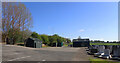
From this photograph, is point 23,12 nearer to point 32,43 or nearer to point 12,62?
point 32,43

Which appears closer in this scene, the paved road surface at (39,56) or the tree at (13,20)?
the paved road surface at (39,56)

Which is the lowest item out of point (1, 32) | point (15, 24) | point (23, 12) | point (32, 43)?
point (32, 43)

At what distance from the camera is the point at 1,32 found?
A: 165 ft

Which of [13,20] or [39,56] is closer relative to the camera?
[39,56]

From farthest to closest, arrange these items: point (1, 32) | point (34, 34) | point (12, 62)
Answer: point (34, 34) < point (1, 32) < point (12, 62)

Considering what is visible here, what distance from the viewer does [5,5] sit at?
50875 millimetres

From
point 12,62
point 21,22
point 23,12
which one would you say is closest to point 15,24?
point 21,22

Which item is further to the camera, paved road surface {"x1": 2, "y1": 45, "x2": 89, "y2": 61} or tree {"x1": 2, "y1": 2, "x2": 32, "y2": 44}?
tree {"x1": 2, "y1": 2, "x2": 32, "y2": 44}

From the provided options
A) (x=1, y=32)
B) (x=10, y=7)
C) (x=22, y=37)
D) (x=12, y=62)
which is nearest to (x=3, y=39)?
(x=1, y=32)

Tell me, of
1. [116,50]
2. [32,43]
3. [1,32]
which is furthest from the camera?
[1,32]

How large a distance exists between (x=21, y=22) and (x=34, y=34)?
52.1ft

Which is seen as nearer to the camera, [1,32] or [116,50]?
[116,50]

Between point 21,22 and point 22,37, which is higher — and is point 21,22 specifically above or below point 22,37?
above

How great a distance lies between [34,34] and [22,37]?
1330 cm
